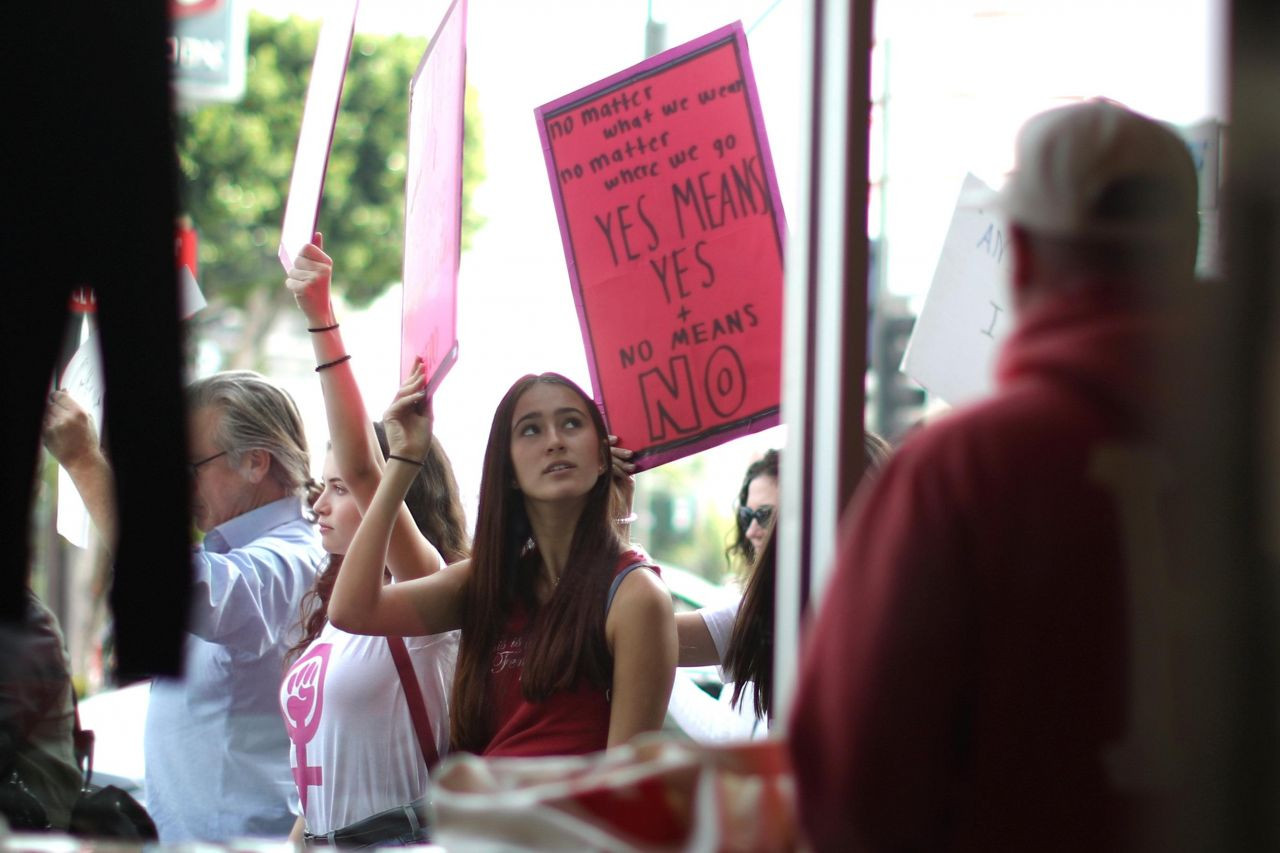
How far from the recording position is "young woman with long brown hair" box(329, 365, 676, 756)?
214 centimetres

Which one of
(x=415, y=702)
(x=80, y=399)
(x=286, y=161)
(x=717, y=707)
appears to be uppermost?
(x=286, y=161)

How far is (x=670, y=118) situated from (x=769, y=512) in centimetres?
94

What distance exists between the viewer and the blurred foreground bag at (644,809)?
1149 millimetres

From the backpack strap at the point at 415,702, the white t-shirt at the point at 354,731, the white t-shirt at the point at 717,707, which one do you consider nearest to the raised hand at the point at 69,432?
the white t-shirt at the point at 354,731

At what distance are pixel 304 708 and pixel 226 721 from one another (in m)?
0.33

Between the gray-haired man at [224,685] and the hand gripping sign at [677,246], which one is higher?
the hand gripping sign at [677,246]

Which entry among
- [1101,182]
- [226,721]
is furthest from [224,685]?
[1101,182]

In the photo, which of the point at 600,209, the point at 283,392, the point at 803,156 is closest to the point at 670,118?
the point at 600,209

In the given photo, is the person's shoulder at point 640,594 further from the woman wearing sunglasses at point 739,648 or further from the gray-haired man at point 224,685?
the gray-haired man at point 224,685

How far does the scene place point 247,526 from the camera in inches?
113

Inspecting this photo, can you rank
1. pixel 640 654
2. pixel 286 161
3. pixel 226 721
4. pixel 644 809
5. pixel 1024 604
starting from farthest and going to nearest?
pixel 286 161, pixel 226 721, pixel 640 654, pixel 644 809, pixel 1024 604

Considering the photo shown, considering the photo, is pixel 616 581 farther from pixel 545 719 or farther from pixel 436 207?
pixel 436 207

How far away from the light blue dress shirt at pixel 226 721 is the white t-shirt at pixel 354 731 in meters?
0.18

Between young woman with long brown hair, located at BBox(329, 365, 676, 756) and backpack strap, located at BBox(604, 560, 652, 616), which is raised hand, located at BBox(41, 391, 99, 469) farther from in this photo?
backpack strap, located at BBox(604, 560, 652, 616)
